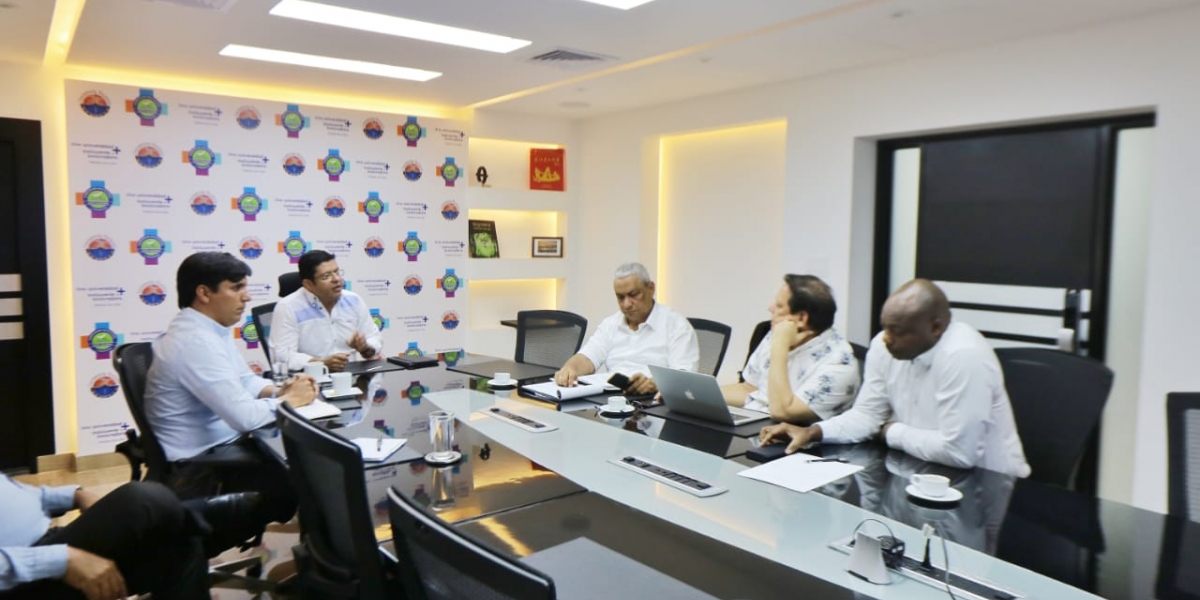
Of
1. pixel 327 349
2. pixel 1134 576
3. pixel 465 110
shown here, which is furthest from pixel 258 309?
pixel 1134 576

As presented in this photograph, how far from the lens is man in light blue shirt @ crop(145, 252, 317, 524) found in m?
2.51

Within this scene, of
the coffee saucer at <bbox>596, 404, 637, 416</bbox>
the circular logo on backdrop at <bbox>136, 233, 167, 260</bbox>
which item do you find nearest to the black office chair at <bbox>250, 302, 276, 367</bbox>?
the circular logo on backdrop at <bbox>136, 233, 167, 260</bbox>

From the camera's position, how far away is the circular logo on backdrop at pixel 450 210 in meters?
5.92

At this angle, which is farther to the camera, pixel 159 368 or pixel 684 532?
→ pixel 159 368

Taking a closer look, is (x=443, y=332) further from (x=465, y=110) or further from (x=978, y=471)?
(x=978, y=471)

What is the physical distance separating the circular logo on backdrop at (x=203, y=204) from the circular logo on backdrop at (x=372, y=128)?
3.89 feet

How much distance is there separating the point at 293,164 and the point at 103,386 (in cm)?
189

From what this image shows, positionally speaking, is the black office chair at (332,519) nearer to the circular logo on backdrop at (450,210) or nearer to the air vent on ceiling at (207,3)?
the air vent on ceiling at (207,3)

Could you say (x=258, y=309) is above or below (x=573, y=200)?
below

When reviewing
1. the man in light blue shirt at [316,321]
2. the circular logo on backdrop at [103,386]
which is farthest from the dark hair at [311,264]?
the circular logo on backdrop at [103,386]

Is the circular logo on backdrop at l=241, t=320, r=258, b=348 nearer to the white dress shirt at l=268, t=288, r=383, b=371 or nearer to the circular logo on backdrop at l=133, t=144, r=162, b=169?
the white dress shirt at l=268, t=288, r=383, b=371

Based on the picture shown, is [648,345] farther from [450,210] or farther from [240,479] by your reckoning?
[450,210]

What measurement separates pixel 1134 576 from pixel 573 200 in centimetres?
558

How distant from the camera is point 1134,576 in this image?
4.49 ft
